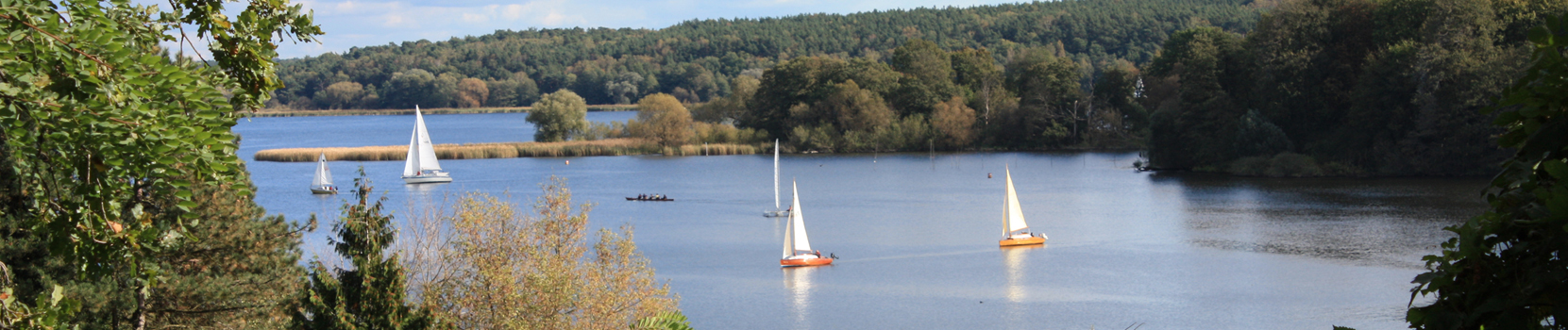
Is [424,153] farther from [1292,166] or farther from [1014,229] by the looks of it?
[1292,166]

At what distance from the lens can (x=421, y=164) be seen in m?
69.3

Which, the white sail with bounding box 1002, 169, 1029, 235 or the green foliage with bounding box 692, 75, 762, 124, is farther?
the green foliage with bounding box 692, 75, 762, 124

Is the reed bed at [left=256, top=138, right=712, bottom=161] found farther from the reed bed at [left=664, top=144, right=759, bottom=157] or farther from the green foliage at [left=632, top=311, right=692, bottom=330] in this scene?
the green foliage at [left=632, top=311, right=692, bottom=330]

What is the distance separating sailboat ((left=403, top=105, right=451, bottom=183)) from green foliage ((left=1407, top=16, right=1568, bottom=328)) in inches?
2665

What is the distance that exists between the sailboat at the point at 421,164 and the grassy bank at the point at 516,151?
18.3m

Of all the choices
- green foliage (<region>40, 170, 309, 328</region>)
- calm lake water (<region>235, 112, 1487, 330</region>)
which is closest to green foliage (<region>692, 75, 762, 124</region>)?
calm lake water (<region>235, 112, 1487, 330</region>)

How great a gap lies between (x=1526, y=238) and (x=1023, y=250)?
37190mm

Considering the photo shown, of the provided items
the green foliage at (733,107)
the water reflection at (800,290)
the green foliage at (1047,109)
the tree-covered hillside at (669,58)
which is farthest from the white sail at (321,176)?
the tree-covered hillside at (669,58)

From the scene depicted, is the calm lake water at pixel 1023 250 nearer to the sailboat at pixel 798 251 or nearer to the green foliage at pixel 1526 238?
the sailboat at pixel 798 251

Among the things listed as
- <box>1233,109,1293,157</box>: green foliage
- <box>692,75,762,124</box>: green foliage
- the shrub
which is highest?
<box>692,75,762,124</box>: green foliage

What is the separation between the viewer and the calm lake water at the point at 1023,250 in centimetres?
3058

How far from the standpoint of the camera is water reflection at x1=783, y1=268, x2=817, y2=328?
3000cm

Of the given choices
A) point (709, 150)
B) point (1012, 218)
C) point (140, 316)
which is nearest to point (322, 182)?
point (709, 150)

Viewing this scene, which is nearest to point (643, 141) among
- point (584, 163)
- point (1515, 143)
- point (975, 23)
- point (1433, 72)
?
point (584, 163)
